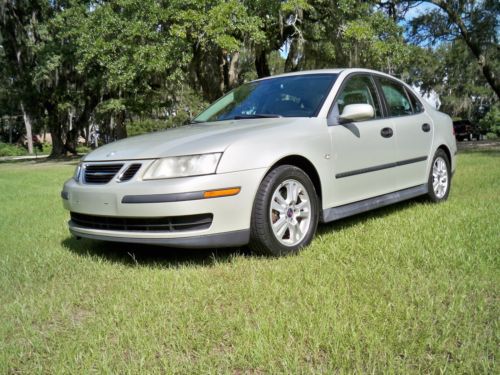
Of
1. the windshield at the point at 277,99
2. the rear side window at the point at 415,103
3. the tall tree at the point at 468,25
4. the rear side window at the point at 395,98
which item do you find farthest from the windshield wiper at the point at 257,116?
the tall tree at the point at 468,25

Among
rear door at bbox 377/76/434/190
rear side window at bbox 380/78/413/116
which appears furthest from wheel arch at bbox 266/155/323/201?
rear side window at bbox 380/78/413/116

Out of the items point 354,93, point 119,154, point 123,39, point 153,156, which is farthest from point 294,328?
point 123,39

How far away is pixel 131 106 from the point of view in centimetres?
2361

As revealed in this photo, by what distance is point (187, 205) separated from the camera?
361 cm

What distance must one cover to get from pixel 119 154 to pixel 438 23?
853 inches

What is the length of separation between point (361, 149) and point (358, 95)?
0.64 meters

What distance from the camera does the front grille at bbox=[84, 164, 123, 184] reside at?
400 cm

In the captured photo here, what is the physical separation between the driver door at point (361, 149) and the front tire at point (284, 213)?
40cm

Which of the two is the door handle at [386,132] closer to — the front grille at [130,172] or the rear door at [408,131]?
the rear door at [408,131]

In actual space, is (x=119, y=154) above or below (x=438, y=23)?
below

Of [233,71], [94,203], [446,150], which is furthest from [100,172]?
[233,71]

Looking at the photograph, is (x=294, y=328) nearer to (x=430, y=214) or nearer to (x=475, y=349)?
(x=475, y=349)

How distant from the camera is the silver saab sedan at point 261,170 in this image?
12.1 ft

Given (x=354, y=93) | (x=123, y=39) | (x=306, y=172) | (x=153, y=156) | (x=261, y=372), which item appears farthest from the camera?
(x=123, y=39)
